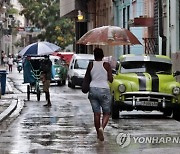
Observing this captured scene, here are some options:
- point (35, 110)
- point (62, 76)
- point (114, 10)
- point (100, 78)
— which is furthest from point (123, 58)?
point (114, 10)

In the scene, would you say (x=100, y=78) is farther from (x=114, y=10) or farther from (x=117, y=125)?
(x=114, y=10)

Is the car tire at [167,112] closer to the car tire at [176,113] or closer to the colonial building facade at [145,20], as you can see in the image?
the car tire at [176,113]

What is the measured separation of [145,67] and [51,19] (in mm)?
63497

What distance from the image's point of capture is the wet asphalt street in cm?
1288

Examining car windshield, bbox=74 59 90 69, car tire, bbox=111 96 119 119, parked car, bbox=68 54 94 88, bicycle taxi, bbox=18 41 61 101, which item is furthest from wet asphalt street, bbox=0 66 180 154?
car windshield, bbox=74 59 90 69

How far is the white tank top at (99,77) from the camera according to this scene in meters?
14.3

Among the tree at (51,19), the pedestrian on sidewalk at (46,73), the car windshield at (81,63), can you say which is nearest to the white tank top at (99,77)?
the pedestrian on sidewalk at (46,73)

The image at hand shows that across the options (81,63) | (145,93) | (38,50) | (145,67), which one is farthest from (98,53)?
(81,63)

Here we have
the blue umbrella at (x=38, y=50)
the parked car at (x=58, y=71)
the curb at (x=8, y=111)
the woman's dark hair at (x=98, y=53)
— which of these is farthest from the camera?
the parked car at (x=58, y=71)

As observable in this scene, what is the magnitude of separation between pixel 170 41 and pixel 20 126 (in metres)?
17.1

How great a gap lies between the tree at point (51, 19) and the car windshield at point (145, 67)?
62723 millimetres

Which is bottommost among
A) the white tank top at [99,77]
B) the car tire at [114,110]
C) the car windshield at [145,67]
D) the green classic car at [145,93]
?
the car tire at [114,110]

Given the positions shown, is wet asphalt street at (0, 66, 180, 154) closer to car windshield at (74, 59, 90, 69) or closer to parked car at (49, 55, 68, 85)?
car windshield at (74, 59, 90, 69)

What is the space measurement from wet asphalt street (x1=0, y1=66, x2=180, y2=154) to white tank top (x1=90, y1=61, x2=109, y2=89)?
110cm
